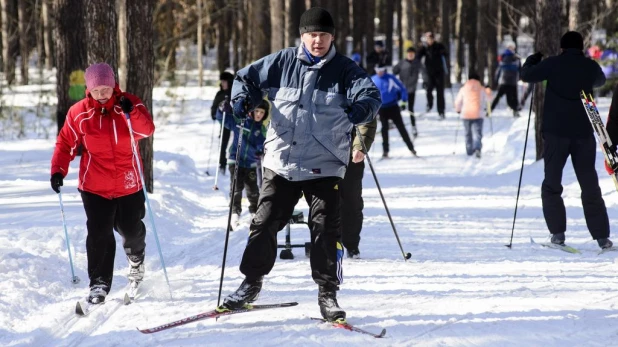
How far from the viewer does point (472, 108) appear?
18.1 m

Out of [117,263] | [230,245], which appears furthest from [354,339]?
[230,245]

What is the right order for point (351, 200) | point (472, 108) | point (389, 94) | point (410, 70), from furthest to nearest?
point (410, 70), point (472, 108), point (389, 94), point (351, 200)

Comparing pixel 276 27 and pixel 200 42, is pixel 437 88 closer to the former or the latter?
pixel 276 27

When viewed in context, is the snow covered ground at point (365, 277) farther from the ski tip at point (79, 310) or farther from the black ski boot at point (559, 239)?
the black ski boot at point (559, 239)

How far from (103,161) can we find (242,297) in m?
1.43

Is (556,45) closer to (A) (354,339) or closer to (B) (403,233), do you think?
(B) (403,233)

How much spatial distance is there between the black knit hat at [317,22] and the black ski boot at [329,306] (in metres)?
1.65

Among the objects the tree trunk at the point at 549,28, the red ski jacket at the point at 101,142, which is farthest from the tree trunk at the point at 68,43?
the red ski jacket at the point at 101,142

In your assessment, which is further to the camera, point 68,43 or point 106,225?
point 68,43

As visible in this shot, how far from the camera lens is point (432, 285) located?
272 inches

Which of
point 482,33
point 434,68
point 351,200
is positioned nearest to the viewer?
point 351,200

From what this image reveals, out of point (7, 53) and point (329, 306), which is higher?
point (7, 53)

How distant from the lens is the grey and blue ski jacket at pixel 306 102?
18.0ft

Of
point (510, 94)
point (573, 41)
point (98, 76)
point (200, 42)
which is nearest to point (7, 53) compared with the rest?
point (200, 42)
